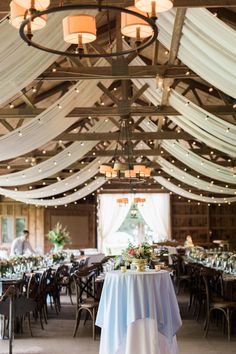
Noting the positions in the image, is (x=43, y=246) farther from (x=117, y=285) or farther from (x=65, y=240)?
(x=117, y=285)

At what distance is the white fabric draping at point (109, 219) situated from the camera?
20594 mm

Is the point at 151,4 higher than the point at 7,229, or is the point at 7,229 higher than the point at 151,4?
the point at 151,4

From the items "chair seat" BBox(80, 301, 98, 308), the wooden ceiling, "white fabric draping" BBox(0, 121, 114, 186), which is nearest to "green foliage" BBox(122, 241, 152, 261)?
"chair seat" BBox(80, 301, 98, 308)

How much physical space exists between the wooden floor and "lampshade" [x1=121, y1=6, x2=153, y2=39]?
4.24m

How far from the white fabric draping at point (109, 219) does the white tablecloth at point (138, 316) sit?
1421 centimetres

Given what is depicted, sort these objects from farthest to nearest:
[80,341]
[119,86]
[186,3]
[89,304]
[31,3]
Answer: [119,86], [89,304], [80,341], [186,3], [31,3]

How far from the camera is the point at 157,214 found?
20.8 m

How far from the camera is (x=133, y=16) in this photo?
365cm

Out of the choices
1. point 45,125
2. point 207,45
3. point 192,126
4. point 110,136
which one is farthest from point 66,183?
point 207,45

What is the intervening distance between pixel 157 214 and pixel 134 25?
17.4 meters

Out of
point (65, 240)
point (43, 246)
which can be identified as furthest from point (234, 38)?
point (43, 246)

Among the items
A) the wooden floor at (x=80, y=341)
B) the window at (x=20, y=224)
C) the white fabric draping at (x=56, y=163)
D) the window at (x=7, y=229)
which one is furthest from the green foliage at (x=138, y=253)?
the window at (x=20, y=224)

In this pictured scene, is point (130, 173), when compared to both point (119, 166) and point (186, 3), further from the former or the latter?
point (186, 3)

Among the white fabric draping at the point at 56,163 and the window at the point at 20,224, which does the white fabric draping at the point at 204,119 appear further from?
the window at the point at 20,224
